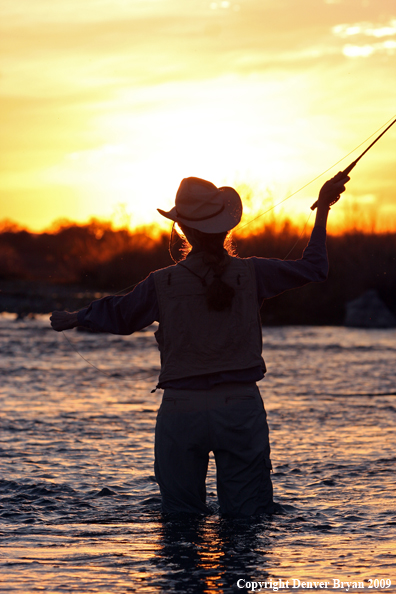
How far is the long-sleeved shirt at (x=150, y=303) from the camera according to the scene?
381 centimetres

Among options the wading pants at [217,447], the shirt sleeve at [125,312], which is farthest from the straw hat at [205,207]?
the wading pants at [217,447]

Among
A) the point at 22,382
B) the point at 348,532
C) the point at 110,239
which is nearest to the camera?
Answer: the point at 348,532

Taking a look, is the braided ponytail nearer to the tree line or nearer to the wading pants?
the wading pants

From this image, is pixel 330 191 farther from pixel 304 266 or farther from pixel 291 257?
pixel 291 257

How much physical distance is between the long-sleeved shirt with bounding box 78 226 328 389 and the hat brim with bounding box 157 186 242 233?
0.20 meters

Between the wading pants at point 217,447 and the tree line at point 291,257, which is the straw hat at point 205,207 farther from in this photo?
the tree line at point 291,257

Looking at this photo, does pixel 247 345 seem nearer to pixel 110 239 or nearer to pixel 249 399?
pixel 249 399

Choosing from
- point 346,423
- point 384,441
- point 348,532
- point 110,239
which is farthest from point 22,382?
point 110,239

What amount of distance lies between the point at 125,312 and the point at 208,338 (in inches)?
15.5

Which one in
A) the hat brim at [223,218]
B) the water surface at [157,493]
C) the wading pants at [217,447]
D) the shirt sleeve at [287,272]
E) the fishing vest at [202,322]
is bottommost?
the water surface at [157,493]

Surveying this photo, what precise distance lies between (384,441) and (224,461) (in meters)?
3.14

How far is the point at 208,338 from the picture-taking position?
12.3 ft

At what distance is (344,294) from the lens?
21.3 m

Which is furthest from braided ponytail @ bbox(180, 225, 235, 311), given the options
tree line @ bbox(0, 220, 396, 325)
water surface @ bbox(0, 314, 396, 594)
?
tree line @ bbox(0, 220, 396, 325)
